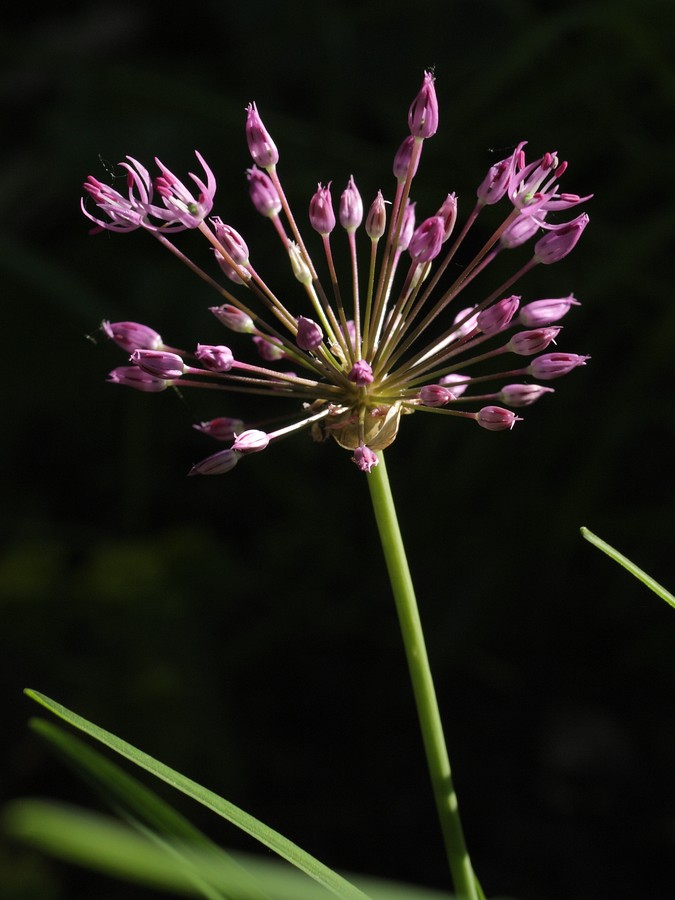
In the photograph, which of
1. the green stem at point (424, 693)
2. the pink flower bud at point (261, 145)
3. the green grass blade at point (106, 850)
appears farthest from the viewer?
the pink flower bud at point (261, 145)

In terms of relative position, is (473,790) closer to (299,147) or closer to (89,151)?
(299,147)

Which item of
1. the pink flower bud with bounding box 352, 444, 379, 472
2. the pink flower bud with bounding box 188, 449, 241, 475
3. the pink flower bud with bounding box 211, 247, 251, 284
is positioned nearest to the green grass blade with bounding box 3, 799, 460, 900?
the pink flower bud with bounding box 352, 444, 379, 472

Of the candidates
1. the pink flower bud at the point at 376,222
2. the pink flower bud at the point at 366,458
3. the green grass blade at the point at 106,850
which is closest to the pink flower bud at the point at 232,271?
the pink flower bud at the point at 376,222

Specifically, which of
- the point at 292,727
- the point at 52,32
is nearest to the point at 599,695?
the point at 292,727

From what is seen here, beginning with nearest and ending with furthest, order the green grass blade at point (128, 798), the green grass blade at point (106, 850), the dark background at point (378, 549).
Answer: the green grass blade at point (106, 850) → the green grass blade at point (128, 798) → the dark background at point (378, 549)

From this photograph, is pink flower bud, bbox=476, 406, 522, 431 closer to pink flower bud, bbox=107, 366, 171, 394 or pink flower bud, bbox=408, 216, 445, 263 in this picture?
pink flower bud, bbox=408, 216, 445, 263

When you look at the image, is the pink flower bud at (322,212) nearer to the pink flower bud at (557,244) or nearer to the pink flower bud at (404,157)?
the pink flower bud at (404,157)

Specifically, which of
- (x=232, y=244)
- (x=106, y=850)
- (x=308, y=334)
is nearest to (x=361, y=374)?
(x=308, y=334)
